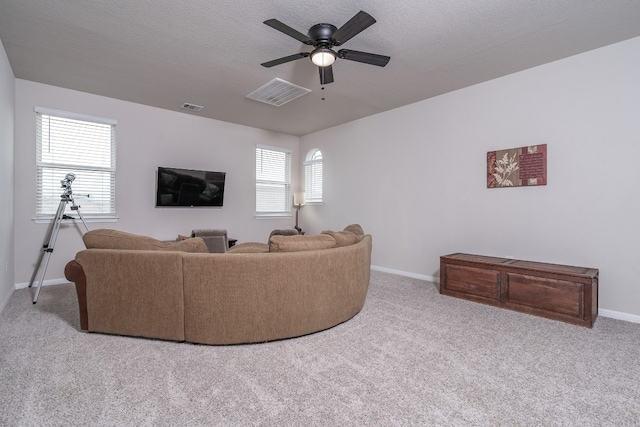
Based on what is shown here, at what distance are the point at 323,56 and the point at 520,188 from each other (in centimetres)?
280

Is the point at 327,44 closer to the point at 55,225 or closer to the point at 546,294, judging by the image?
the point at 546,294

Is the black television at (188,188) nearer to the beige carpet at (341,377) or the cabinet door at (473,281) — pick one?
the beige carpet at (341,377)

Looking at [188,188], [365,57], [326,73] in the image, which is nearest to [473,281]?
[365,57]

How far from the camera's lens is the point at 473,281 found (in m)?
3.63

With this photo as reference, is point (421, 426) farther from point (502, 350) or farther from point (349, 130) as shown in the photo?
point (349, 130)

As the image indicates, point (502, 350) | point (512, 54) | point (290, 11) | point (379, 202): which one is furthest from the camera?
point (379, 202)

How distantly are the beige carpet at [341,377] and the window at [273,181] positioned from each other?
13.0ft

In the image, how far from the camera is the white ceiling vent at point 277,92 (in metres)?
3.99

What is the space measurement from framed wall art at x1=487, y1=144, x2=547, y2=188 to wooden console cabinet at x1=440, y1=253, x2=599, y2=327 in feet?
3.11

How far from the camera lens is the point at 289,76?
3797mm

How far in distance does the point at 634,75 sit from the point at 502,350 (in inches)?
116

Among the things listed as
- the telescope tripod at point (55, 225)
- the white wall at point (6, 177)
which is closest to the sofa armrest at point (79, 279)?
the white wall at point (6, 177)

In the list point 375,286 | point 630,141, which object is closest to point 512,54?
point 630,141

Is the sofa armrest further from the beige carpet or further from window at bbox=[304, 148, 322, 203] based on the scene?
window at bbox=[304, 148, 322, 203]
